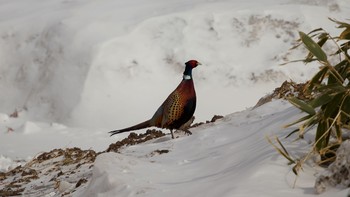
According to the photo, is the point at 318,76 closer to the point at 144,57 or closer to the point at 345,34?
the point at 345,34

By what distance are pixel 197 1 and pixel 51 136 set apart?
14.5 ft

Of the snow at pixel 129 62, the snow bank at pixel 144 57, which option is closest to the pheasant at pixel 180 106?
the snow at pixel 129 62

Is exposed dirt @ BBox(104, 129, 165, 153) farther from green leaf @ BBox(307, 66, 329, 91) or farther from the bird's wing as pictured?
green leaf @ BBox(307, 66, 329, 91)

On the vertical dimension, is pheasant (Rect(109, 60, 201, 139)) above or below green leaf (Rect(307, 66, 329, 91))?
below

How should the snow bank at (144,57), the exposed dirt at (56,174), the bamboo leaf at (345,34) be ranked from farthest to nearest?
1. the snow bank at (144,57)
2. the exposed dirt at (56,174)
3. the bamboo leaf at (345,34)

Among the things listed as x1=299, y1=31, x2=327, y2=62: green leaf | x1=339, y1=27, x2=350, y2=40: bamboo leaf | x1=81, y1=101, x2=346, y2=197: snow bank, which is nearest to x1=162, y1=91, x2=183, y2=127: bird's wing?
x1=81, y1=101, x2=346, y2=197: snow bank

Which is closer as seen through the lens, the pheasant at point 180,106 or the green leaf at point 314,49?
the green leaf at point 314,49

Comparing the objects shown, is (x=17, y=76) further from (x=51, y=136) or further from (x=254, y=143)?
(x=254, y=143)

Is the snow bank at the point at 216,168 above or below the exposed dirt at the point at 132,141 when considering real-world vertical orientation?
above

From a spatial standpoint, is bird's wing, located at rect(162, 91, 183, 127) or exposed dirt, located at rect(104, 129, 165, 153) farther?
exposed dirt, located at rect(104, 129, 165, 153)

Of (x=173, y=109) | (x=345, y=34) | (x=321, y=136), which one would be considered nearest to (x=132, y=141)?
(x=173, y=109)

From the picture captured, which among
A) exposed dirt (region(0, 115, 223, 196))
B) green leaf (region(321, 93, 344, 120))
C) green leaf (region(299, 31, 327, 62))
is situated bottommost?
exposed dirt (region(0, 115, 223, 196))

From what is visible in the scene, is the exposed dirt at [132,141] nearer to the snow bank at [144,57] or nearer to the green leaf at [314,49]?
the snow bank at [144,57]

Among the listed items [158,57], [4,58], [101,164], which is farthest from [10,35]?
[101,164]
